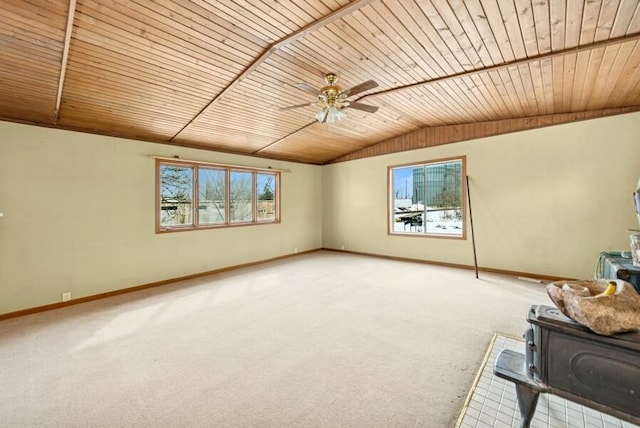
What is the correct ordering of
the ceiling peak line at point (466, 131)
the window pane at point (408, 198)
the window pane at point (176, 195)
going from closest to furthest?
the ceiling peak line at point (466, 131), the window pane at point (176, 195), the window pane at point (408, 198)

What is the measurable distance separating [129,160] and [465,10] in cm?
A: 489

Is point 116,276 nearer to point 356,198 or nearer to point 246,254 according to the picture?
point 246,254

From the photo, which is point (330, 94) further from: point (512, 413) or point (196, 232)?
point (196, 232)

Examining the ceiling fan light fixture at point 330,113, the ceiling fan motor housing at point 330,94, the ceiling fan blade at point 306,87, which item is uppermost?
the ceiling fan motor housing at point 330,94

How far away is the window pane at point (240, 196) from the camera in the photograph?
6.06m

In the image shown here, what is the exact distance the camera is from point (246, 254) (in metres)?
6.22

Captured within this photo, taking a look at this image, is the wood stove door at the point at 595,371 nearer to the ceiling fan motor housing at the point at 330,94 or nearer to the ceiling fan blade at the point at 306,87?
the ceiling fan blade at the point at 306,87

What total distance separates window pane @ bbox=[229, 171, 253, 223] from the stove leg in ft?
17.9

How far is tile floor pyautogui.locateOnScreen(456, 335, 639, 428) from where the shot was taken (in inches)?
67.4

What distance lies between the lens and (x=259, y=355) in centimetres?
254

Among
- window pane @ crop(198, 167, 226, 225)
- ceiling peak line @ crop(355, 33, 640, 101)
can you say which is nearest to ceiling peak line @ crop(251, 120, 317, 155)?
window pane @ crop(198, 167, 226, 225)

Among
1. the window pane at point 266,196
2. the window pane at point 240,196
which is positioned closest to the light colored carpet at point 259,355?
the window pane at point 240,196

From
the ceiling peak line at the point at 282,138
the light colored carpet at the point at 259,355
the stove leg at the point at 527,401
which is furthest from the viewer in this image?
the ceiling peak line at the point at 282,138

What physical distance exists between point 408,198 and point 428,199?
1.61ft
